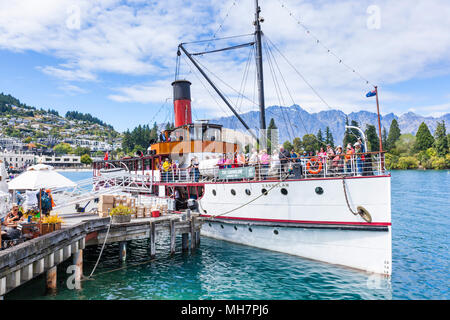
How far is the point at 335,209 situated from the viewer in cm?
1198

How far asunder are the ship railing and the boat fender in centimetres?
132

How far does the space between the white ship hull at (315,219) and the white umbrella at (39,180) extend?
7695 mm

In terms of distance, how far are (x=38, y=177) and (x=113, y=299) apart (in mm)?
4678

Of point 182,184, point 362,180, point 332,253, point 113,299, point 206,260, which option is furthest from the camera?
point 182,184

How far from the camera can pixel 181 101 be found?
23594 mm

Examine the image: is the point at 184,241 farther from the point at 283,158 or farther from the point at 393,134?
the point at 393,134

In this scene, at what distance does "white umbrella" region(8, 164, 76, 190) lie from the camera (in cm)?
980

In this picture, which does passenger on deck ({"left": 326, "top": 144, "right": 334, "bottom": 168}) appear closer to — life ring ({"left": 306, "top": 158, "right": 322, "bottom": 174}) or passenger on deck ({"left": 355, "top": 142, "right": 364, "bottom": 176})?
life ring ({"left": 306, "top": 158, "right": 322, "bottom": 174})

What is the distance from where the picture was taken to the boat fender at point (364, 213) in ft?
36.8

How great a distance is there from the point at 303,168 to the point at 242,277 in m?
5.11

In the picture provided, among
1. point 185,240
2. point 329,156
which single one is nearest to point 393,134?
point 329,156
